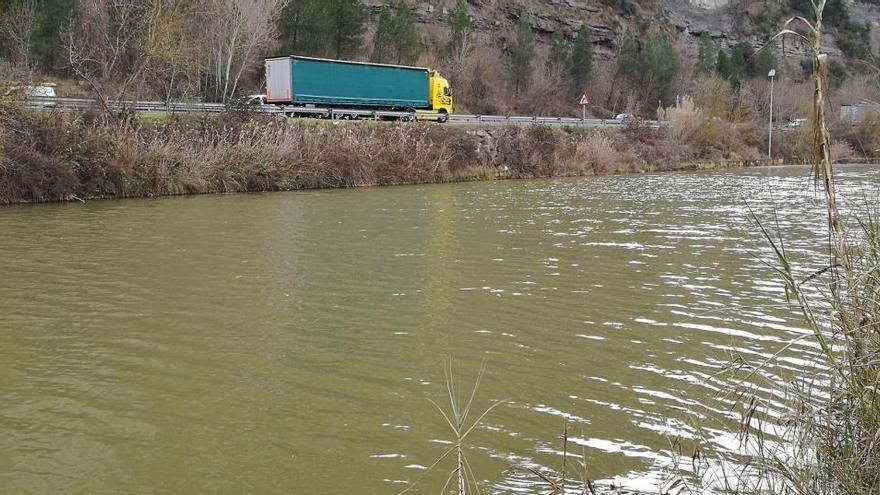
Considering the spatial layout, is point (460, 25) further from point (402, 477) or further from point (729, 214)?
point (402, 477)

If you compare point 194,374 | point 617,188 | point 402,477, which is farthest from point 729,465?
point 617,188

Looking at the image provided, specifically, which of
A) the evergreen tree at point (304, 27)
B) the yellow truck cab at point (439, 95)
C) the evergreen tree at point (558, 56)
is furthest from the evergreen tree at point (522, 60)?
the yellow truck cab at point (439, 95)

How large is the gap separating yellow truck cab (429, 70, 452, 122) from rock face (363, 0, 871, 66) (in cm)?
2438

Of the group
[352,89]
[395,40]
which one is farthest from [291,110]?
[395,40]

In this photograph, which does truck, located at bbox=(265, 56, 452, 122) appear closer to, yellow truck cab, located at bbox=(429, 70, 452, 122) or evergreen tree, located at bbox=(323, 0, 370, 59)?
yellow truck cab, located at bbox=(429, 70, 452, 122)

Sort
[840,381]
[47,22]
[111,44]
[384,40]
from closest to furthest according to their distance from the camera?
[840,381] < [111,44] < [47,22] < [384,40]

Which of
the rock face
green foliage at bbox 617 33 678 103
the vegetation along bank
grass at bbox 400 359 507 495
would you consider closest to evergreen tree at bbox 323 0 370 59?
the rock face

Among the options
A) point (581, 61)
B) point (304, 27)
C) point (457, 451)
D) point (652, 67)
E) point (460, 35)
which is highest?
point (460, 35)

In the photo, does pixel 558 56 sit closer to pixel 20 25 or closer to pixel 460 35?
pixel 460 35

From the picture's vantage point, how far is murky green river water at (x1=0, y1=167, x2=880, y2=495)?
17.9 ft

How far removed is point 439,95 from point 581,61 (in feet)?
98.3

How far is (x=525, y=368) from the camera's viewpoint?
7.55m

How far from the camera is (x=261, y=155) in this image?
29.2m

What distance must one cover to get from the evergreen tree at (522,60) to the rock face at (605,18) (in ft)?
21.7
